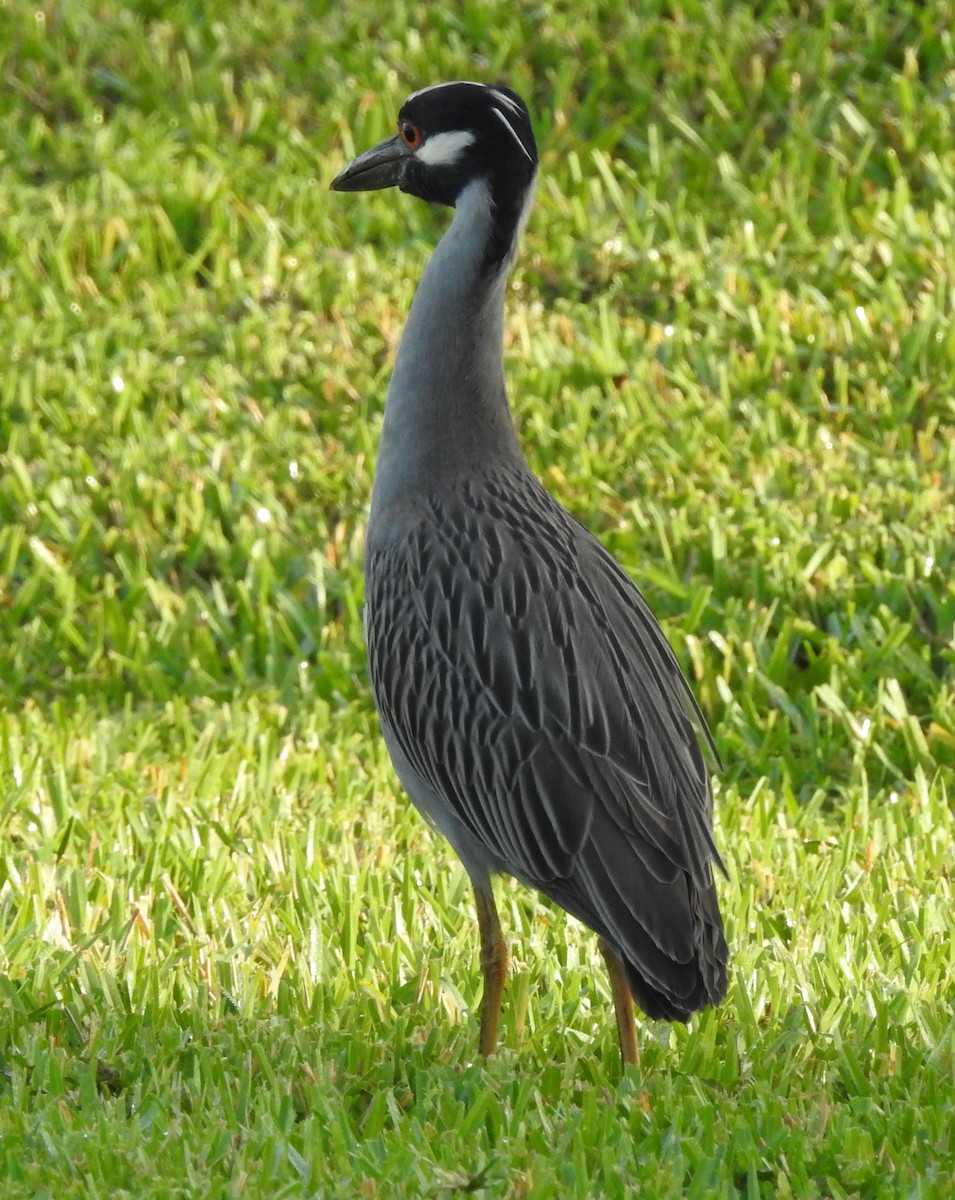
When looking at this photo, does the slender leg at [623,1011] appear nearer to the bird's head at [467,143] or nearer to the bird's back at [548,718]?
the bird's back at [548,718]

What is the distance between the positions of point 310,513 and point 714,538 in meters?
1.72

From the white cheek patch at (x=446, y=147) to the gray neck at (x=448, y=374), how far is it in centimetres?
9

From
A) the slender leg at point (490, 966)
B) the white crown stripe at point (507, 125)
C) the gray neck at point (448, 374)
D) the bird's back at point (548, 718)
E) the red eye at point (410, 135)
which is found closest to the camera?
the bird's back at point (548, 718)

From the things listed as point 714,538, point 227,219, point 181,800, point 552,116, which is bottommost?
point 181,800

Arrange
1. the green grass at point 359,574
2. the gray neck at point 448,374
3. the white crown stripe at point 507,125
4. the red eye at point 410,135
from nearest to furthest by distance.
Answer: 1. the green grass at point 359,574
2. the white crown stripe at point 507,125
3. the gray neck at point 448,374
4. the red eye at point 410,135

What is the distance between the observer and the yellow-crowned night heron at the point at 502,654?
4.05m

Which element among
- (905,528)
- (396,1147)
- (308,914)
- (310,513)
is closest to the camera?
(396,1147)

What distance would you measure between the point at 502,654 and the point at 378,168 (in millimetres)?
1398

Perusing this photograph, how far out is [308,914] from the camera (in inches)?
189

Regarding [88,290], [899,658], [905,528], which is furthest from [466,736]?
[88,290]

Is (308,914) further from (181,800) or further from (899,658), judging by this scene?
A: (899,658)

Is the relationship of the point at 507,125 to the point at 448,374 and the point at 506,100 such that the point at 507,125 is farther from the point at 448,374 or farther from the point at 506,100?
the point at 448,374

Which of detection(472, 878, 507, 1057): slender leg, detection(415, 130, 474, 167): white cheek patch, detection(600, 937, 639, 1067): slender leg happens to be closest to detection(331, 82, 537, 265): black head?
detection(415, 130, 474, 167): white cheek patch

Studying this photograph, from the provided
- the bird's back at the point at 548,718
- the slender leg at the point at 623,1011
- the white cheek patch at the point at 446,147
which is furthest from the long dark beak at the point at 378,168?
the slender leg at the point at 623,1011
